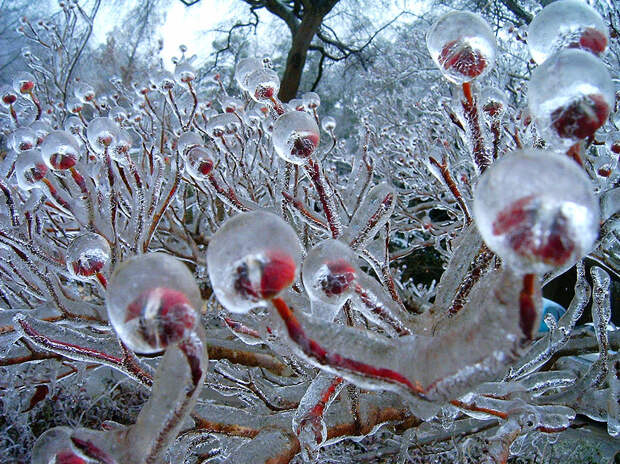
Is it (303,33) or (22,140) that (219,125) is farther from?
(303,33)

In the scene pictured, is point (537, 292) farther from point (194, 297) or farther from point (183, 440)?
→ point (183, 440)

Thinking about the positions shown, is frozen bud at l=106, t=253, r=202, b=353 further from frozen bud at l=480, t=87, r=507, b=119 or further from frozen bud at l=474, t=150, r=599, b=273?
frozen bud at l=480, t=87, r=507, b=119

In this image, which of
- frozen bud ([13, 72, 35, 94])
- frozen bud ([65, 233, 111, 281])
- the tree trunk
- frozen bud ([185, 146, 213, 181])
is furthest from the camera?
the tree trunk

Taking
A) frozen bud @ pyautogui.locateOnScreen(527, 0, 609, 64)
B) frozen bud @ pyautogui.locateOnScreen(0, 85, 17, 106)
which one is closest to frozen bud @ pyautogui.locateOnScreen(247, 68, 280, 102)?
frozen bud @ pyautogui.locateOnScreen(527, 0, 609, 64)

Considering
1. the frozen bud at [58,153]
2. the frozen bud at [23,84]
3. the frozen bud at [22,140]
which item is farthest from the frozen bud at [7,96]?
the frozen bud at [58,153]

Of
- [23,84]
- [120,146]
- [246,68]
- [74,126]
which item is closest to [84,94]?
[74,126]

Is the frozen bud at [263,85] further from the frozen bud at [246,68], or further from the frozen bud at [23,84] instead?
the frozen bud at [23,84]

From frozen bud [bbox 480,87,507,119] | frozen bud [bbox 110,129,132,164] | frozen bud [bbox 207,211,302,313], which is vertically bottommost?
frozen bud [bbox 207,211,302,313]
